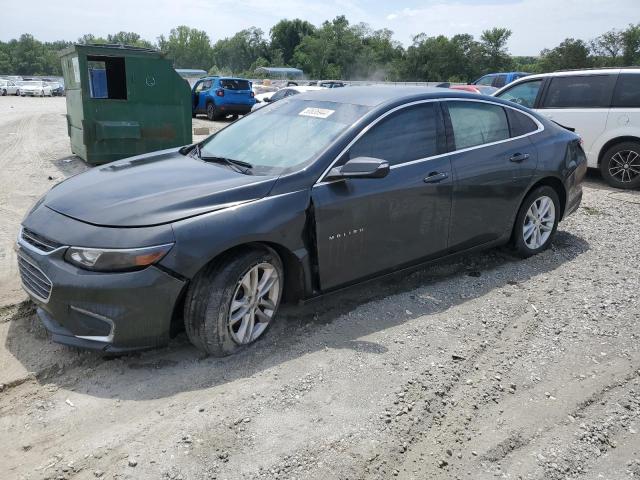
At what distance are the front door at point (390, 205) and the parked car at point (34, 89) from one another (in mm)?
50174

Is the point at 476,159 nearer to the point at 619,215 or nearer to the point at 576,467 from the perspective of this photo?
the point at 576,467

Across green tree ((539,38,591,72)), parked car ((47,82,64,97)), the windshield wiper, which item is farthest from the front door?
parked car ((47,82,64,97))

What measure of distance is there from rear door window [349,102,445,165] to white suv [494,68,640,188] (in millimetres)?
5897

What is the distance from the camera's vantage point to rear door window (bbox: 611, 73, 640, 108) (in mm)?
8711

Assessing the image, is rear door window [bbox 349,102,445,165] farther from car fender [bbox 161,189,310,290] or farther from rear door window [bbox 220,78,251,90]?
rear door window [bbox 220,78,251,90]

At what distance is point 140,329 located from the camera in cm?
311

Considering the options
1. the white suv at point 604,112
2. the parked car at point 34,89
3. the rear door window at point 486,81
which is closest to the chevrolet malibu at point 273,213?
the white suv at point 604,112

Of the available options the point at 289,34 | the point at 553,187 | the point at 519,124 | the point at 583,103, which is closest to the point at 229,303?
the point at 519,124

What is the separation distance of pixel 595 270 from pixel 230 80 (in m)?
17.3

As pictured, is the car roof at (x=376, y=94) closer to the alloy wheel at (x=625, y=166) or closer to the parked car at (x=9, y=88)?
the alloy wheel at (x=625, y=166)

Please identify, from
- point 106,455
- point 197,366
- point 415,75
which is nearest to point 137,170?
point 197,366

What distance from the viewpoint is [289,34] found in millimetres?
110125

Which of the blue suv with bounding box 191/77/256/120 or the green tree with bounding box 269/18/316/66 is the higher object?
the green tree with bounding box 269/18/316/66

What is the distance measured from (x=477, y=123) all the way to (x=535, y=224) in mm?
1281
